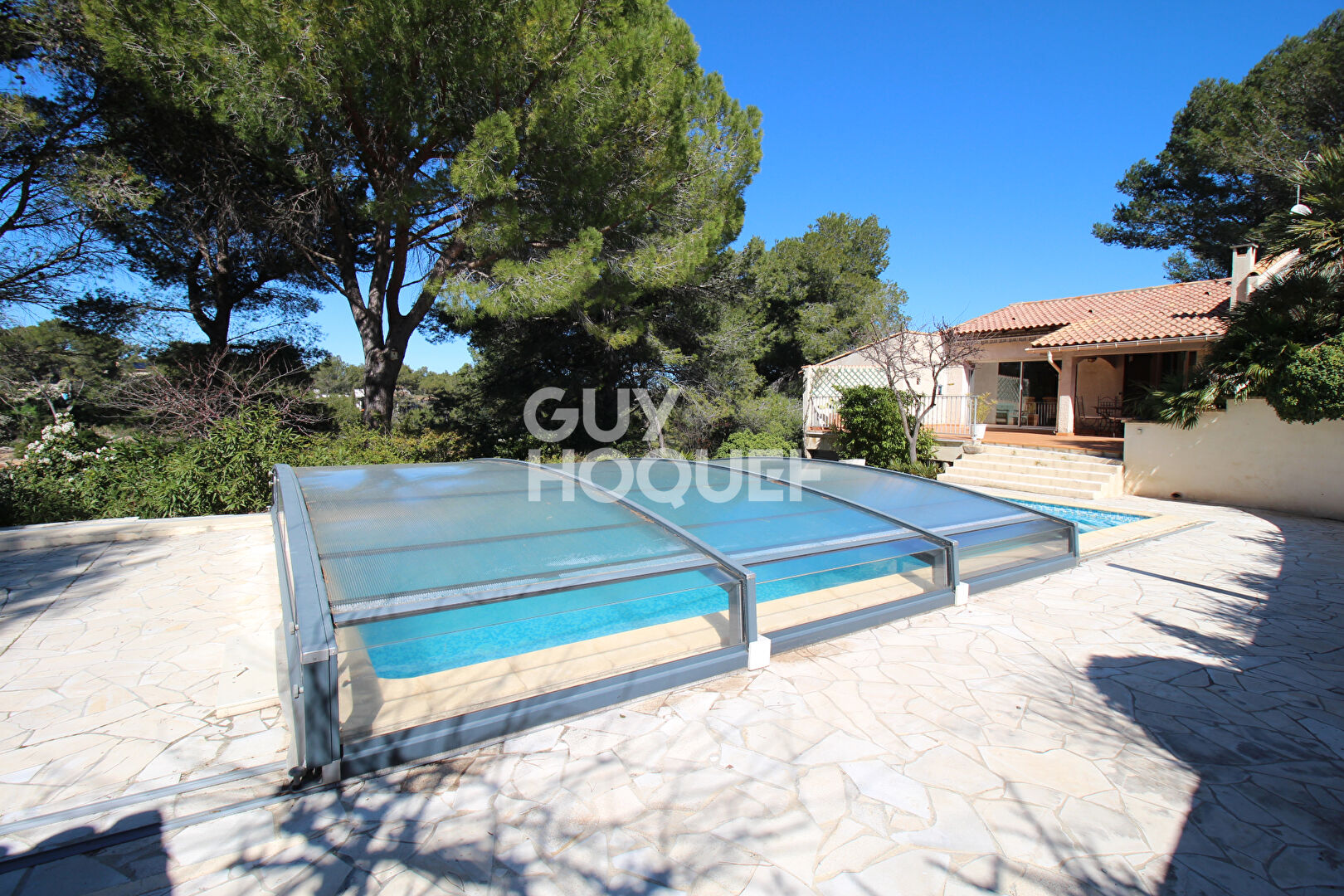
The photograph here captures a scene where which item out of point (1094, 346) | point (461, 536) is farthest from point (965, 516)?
point (1094, 346)

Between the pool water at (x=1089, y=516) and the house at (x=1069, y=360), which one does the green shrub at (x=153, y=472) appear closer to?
the pool water at (x=1089, y=516)

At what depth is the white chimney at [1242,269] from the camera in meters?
13.3

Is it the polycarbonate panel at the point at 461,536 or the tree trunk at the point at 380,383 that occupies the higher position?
the tree trunk at the point at 380,383

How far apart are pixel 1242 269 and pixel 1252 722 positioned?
48.6 ft

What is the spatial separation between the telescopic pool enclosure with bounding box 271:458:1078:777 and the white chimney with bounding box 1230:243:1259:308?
11.8 m

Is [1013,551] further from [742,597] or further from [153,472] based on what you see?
[153,472]

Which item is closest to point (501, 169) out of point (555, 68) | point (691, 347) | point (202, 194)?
point (555, 68)

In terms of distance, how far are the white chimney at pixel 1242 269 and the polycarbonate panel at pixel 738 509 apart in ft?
44.4

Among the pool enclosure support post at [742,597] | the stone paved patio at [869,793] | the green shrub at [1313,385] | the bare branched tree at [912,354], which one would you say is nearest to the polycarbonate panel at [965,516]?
the stone paved patio at [869,793]

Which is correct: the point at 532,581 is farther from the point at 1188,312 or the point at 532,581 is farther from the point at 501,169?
the point at 1188,312

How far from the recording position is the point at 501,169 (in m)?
10.3

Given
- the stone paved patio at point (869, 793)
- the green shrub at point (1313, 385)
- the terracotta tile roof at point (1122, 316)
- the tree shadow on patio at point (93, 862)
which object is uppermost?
the terracotta tile roof at point (1122, 316)

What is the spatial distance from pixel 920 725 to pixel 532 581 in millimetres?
2259

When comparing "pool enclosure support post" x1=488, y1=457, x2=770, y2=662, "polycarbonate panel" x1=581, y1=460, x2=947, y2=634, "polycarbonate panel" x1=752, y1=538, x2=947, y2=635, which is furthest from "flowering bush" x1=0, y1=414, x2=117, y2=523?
"polycarbonate panel" x1=752, y1=538, x2=947, y2=635
